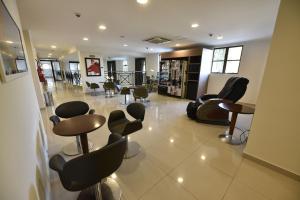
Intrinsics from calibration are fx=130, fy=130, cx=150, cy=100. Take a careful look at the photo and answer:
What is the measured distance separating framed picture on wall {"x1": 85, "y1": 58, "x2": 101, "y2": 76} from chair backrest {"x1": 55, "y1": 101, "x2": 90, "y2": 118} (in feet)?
18.4

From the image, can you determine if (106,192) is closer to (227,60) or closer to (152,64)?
(227,60)

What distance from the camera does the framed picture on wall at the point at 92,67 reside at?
7242 mm

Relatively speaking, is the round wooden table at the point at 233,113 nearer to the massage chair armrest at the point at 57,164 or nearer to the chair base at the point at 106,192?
the chair base at the point at 106,192

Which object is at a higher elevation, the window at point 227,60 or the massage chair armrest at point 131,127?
the window at point 227,60

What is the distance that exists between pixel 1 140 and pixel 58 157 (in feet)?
1.81

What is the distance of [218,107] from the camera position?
3207 millimetres

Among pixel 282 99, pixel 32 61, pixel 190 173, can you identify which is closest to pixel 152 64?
pixel 32 61

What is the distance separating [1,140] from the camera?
0.66 metres

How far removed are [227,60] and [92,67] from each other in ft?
22.5

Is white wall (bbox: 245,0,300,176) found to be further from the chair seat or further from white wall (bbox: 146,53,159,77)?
white wall (bbox: 146,53,159,77)

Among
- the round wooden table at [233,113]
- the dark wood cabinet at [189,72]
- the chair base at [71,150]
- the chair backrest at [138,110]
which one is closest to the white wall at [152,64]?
the dark wood cabinet at [189,72]

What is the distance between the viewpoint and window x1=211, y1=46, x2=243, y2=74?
5.35 meters

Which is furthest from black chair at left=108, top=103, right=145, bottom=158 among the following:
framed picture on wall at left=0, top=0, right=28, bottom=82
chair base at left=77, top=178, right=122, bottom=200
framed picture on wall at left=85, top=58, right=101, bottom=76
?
framed picture on wall at left=85, top=58, right=101, bottom=76

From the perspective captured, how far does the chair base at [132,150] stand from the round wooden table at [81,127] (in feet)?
2.11
